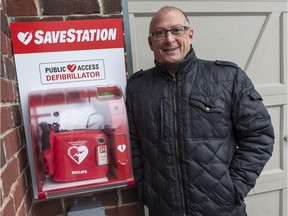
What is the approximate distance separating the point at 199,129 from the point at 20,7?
0.96 meters

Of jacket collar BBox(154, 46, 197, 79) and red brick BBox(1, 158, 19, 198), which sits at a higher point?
jacket collar BBox(154, 46, 197, 79)

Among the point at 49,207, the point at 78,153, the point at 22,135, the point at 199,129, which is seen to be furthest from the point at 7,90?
the point at 199,129

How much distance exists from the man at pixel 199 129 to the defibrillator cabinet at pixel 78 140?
15 centimetres

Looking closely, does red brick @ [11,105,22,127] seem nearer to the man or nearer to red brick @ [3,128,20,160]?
red brick @ [3,128,20,160]

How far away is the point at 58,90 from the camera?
118 cm

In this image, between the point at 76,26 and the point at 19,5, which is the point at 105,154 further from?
the point at 19,5

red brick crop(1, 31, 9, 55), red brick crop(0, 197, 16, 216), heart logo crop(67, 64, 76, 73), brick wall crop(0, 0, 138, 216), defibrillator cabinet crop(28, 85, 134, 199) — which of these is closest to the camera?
red brick crop(0, 197, 16, 216)

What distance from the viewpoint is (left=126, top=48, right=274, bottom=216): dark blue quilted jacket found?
1.12m

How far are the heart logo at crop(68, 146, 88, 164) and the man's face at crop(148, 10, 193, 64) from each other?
525mm

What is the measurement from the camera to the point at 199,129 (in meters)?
1.12

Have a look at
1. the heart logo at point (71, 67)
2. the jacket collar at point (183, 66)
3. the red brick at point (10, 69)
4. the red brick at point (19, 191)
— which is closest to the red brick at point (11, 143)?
the red brick at point (19, 191)

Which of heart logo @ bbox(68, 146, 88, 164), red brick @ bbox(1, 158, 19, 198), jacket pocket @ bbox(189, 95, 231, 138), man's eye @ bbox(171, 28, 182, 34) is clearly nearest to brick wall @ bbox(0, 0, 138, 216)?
red brick @ bbox(1, 158, 19, 198)

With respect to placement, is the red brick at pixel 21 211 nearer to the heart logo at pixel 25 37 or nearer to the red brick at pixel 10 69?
the red brick at pixel 10 69

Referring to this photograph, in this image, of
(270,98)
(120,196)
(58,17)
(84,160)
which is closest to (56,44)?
(58,17)
